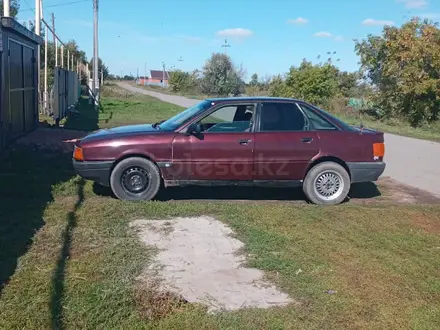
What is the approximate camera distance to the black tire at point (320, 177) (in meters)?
7.86

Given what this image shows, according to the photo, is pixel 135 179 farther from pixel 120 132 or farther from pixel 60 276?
pixel 60 276

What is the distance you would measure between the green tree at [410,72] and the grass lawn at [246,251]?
21.7 meters

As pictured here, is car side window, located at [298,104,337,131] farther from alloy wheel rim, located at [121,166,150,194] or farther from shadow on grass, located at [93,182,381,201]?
alloy wheel rim, located at [121,166,150,194]

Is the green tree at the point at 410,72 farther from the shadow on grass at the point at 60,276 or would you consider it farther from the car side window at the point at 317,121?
the shadow on grass at the point at 60,276

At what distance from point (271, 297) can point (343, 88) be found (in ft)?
142

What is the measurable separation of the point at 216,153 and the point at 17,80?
718cm

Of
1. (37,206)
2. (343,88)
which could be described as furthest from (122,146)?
(343,88)

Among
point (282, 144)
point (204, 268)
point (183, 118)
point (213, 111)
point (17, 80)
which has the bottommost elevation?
point (204, 268)

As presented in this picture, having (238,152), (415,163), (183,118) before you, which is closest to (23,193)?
(183,118)

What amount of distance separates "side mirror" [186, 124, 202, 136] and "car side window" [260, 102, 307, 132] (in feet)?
3.19

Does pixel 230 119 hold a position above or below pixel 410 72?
below

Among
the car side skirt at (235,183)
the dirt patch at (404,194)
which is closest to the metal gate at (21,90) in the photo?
the car side skirt at (235,183)

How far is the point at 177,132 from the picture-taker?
7.59 m

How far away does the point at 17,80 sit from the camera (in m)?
12.5
